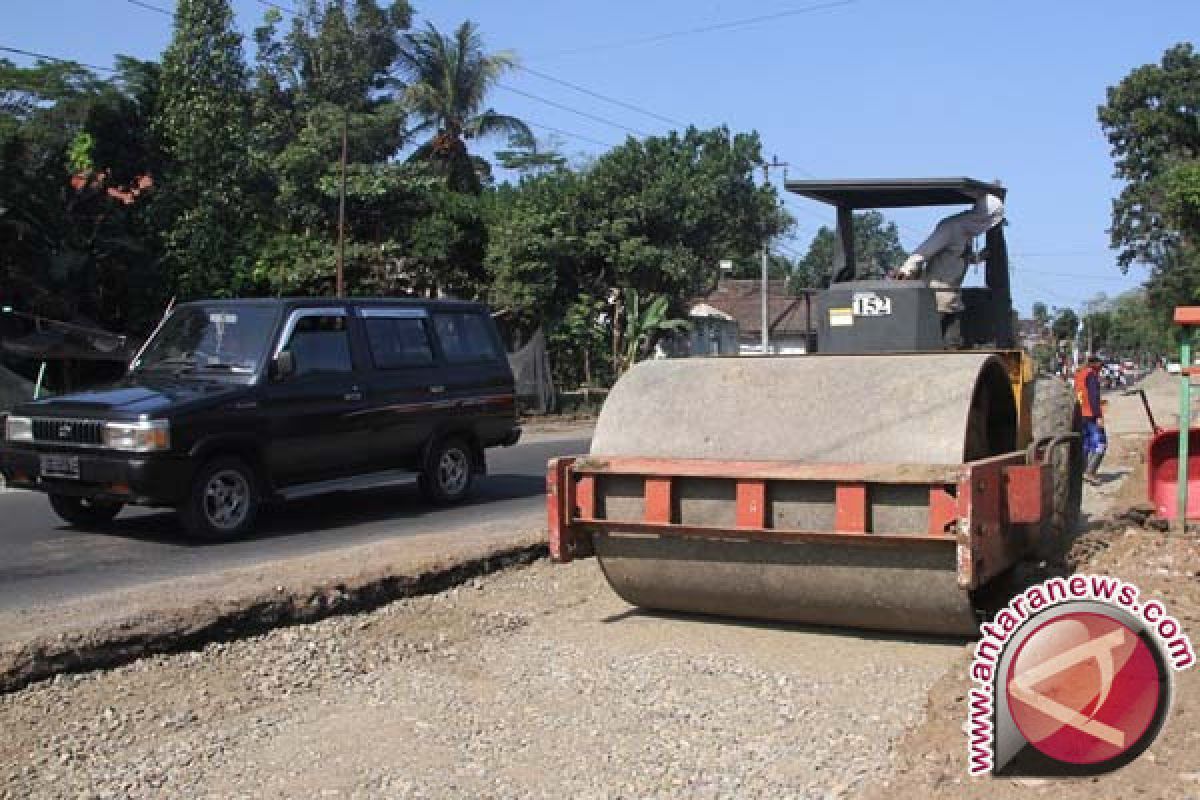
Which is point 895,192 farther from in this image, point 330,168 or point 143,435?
point 330,168

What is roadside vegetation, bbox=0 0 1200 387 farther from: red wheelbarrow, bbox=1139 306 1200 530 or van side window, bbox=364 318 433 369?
red wheelbarrow, bbox=1139 306 1200 530

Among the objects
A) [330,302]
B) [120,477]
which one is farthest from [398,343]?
[120,477]

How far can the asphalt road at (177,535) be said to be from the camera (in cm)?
841

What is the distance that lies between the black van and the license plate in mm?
11

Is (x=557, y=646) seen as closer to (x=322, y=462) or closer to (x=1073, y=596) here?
(x=1073, y=596)

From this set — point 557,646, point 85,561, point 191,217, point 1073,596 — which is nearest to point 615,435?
point 557,646

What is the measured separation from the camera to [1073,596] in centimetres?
330

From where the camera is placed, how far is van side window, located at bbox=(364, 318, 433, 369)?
37.3 feet

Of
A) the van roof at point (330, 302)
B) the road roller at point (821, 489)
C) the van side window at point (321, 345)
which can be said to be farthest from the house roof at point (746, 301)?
the road roller at point (821, 489)

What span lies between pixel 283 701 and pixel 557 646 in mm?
1426

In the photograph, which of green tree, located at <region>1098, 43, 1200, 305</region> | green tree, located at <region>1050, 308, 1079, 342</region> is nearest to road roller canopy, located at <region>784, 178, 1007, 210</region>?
green tree, located at <region>1050, 308, 1079, 342</region>

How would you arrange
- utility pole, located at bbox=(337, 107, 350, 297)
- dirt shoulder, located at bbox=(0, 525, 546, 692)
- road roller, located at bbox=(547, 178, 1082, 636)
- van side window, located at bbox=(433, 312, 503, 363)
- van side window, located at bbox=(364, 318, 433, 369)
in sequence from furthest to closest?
1. utility pole, located at bbox=(337, 107, 350, 297)
2. van side window, located at bbox=(433, 312, 503, 363)
3. van side window, located at bbox=(364, 318, 433, 369)
4. dirt shoulder, located at bbox=(0, 525, 546, 692)
5. road roller, located at bbox=(547, 178, 1082, 636)

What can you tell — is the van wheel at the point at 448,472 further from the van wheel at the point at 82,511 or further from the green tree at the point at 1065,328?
the green tree at the point at 1065,328

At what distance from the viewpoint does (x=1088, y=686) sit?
10.3ft
